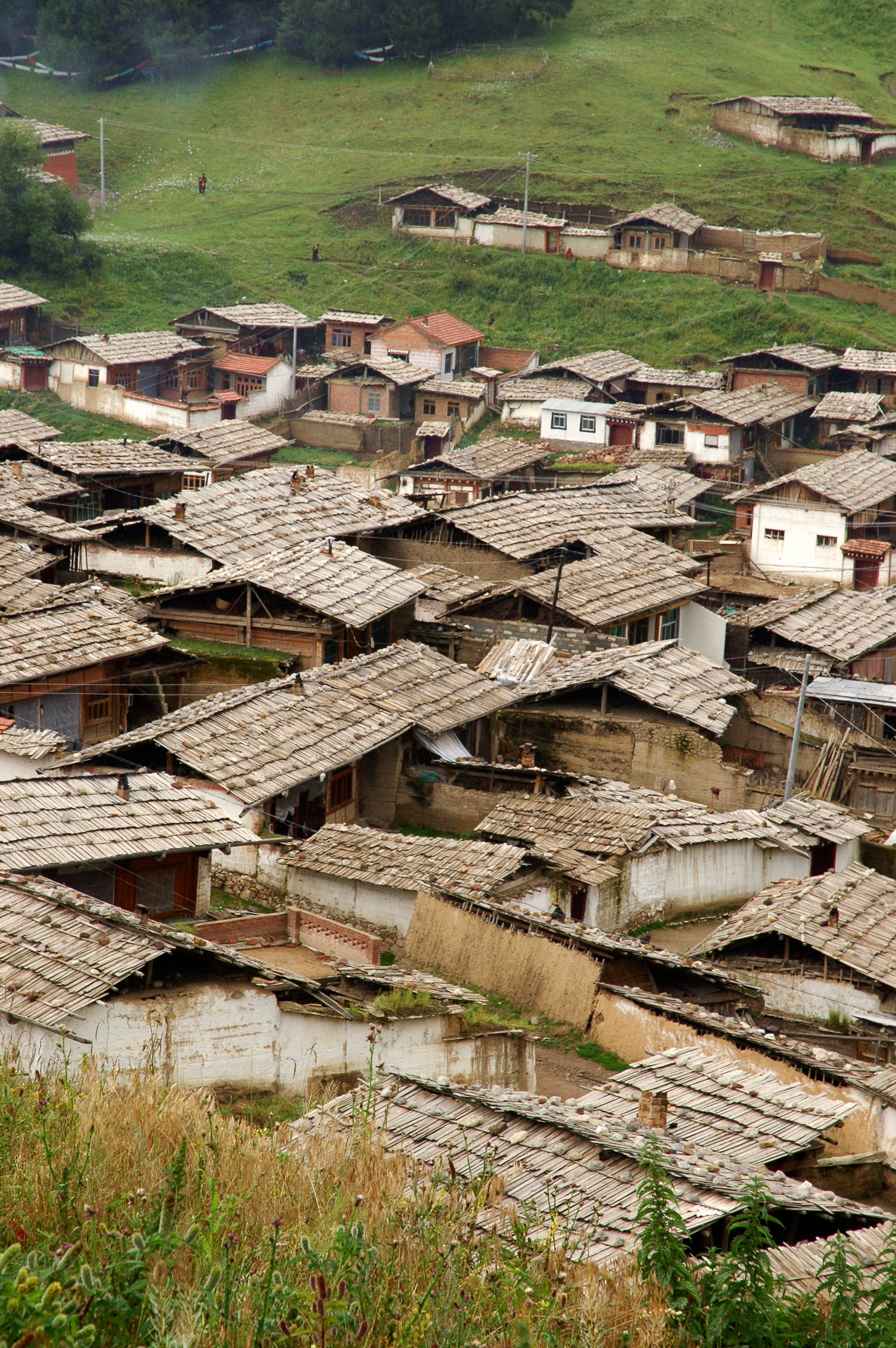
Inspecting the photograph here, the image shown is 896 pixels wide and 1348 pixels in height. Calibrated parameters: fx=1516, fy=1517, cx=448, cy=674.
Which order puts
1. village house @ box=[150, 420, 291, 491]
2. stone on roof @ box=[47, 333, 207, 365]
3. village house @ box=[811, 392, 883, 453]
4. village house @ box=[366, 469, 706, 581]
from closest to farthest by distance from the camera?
village house @ box=[366, 469, 706, 581] → village house @ box=[150, 420, 291, 491] → village house @ box=[811, 392, 883, 453] → stone on roof @ box=[47, 333, 207, 365]

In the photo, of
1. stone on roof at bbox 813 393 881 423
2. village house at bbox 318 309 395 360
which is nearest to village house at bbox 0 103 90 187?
village house at bbox 318 309 395 360

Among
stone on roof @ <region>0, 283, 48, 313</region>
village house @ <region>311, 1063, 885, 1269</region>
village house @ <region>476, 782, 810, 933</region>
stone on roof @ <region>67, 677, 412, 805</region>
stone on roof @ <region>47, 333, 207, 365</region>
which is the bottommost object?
village house @ <region>476, 782, 810, 933</region>

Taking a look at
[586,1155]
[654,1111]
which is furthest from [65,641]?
[586,1155]

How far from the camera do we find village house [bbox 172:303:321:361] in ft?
214

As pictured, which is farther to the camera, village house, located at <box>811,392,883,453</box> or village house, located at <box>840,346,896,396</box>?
village house, located at <box>840,346,896,396</box>

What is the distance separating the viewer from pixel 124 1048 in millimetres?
14273

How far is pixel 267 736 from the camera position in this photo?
81.2 ft

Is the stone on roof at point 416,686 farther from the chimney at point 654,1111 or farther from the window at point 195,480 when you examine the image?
the window at point 195,480

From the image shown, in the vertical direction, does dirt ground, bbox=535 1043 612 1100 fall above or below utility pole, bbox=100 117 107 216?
below

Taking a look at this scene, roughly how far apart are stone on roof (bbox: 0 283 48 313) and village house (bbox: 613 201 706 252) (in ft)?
93.2

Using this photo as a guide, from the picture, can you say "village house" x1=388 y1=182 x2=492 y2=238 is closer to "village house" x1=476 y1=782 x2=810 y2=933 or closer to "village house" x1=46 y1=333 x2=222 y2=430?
"village house" x1=46 y1=333 x2=222 y2=430

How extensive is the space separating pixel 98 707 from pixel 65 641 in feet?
4.65

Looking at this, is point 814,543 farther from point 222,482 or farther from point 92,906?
point 92,906

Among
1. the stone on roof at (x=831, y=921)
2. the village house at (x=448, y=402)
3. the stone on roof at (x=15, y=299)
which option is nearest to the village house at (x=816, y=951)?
the stone on roof at (x=831, y=921)
